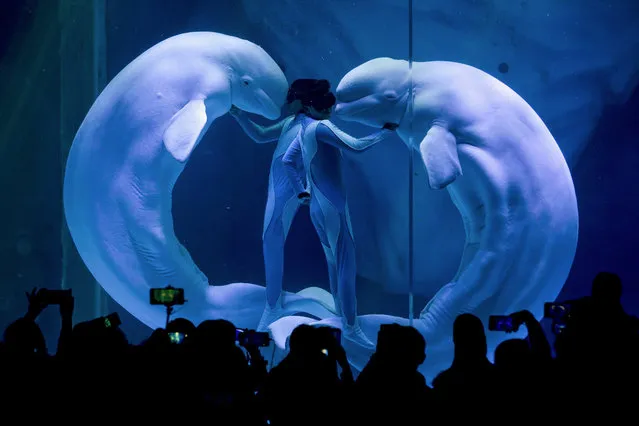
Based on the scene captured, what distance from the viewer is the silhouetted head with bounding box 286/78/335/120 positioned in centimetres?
610

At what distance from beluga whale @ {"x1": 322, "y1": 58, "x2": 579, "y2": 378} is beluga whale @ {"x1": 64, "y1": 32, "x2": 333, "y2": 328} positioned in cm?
109

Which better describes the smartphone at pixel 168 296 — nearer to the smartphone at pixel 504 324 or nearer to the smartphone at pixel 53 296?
the smartphone at pixel 53 296

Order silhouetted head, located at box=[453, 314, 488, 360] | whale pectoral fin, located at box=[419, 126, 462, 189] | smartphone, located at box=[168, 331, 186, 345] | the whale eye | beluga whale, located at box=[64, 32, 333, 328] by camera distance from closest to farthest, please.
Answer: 1. silhouetted head, located at box=[453, 314, 488, 360]
2. smartphone, located at box=[168, 331, 186, 345]
3. whale pectoral fin, located at box=[419, 126, 462, 189]
4. beluga whale, located at box=[64, 32, 333, 328]
5. the whale eye

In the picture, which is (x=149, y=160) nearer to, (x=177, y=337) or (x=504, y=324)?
(x=177, y=337)

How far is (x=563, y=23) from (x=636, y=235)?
264cm

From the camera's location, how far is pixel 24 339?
2861 mm

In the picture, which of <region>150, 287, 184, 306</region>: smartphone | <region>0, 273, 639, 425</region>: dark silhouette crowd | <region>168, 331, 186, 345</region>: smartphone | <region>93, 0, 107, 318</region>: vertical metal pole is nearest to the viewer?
<region>0, 273, 639, 425</region>: dark silhouette crowd

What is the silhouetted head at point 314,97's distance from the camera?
6.10 m

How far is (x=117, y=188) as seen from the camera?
237 inches

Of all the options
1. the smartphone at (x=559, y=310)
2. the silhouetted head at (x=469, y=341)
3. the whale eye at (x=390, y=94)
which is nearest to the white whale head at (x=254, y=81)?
the whale eye at (x=390, y=94)

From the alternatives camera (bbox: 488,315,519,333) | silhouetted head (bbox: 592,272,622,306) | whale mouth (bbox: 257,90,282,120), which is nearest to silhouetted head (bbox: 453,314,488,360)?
silhouetted head (bbox: 592,272,622,306)

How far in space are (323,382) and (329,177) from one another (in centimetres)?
371

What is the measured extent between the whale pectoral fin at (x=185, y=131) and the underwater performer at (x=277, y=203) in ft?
1.95

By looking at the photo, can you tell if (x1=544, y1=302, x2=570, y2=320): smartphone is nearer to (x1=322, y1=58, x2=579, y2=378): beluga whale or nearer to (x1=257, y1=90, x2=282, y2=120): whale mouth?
(x1=322, y1=58, x2=579, y2=378): beluga whale
